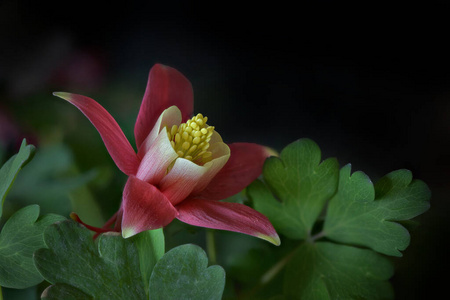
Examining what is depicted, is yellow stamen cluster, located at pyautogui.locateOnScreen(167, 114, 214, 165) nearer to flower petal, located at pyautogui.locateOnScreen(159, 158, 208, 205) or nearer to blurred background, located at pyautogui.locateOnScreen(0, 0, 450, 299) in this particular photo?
flower petal, located at pyautogui.locateOnScreen(159, 158, 208, 205)

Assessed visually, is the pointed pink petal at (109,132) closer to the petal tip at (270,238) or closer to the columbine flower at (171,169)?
the columbine flower at (171,169)

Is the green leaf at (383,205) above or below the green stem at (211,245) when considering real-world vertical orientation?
above

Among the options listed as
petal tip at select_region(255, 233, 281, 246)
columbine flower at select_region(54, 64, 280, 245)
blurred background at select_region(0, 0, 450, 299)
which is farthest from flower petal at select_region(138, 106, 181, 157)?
blurred background at select_region(0, 0, 450, 299)

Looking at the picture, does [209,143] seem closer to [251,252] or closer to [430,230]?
[251,252]

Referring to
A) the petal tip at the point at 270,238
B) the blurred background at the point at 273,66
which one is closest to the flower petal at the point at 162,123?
the petal tip at the point at 270,238

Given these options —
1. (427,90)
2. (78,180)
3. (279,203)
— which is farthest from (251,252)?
(427,90)

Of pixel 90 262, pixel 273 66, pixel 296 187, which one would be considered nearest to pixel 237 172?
pixel 296 187

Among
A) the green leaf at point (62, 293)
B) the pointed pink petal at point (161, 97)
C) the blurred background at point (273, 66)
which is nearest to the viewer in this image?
the green leaf at point (62, 293)
